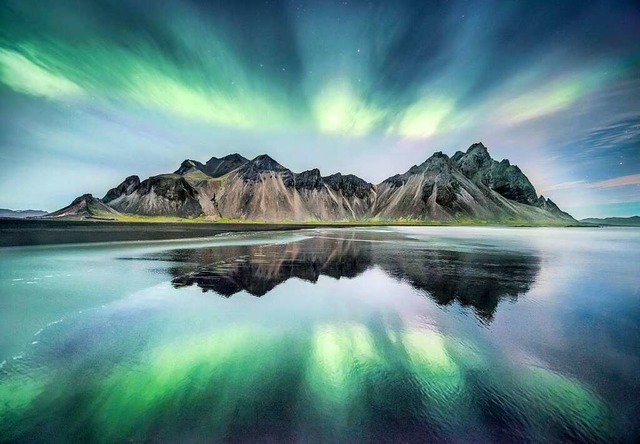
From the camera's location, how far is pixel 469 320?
1351cm

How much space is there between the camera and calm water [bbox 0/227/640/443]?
650cm

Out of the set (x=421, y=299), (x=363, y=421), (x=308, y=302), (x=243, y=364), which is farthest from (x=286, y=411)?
(x=421, y=299)

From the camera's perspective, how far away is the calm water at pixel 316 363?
21.3 ft

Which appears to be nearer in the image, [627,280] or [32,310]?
[32,310]

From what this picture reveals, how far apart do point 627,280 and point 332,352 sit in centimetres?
2758

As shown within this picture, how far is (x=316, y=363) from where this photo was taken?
9.47 metres

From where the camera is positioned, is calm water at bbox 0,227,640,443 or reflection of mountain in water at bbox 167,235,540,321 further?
reflection of mountain in water at bbox 167,235,540,321

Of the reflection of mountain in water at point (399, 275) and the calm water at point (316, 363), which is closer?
the calm water at point (316, 363)

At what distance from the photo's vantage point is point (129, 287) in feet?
62.4

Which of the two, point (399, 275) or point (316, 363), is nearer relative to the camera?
point (316, 363)

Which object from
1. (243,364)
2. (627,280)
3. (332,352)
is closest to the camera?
(243,364)

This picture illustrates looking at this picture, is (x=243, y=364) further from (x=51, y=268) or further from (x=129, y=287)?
(x=51, y=268)

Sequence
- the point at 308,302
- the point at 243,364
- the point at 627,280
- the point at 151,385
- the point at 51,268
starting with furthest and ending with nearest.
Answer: the point at 51,268
the point at 627,280
the point at 308,302
the point at 243,364
the point at 151,385

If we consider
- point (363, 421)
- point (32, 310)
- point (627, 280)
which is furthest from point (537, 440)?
point (627, 280)
